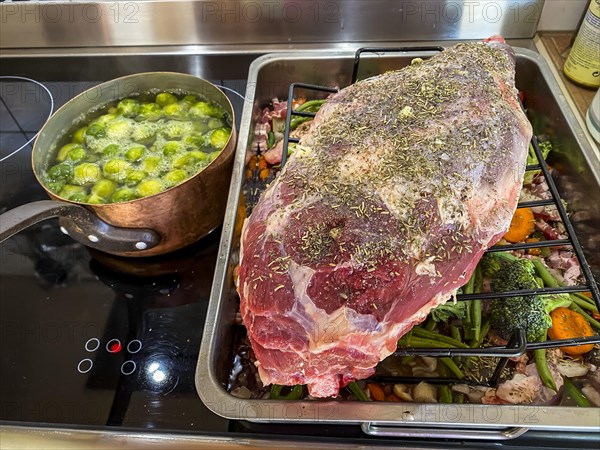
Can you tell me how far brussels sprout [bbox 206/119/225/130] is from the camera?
2.14m

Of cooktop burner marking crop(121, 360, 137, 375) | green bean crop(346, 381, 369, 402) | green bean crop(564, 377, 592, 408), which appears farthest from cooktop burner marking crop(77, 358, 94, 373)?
green bean crop(564, 377, 592, 408)

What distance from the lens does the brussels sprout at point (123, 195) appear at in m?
1.86

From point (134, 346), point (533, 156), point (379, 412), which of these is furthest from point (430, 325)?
point (134, 346)

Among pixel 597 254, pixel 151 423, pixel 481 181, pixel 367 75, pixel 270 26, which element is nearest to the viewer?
pixel 481 181

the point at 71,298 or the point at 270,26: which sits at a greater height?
the point at 270,26

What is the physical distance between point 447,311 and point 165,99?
1487mm

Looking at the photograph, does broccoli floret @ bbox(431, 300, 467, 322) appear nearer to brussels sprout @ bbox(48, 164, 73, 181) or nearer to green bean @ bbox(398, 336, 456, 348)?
green bean @ bbox(398, 336, 456, 348)

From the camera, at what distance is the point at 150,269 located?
194cm

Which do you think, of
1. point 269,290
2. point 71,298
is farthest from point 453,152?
point 71,298

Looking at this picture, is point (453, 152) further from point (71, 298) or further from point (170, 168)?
point (71, 298)

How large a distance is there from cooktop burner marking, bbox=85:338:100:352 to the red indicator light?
0.18 ft

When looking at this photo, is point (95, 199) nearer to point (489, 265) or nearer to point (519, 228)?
point (489, 265)

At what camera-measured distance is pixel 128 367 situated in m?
1.69

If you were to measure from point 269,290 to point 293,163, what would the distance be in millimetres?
438
